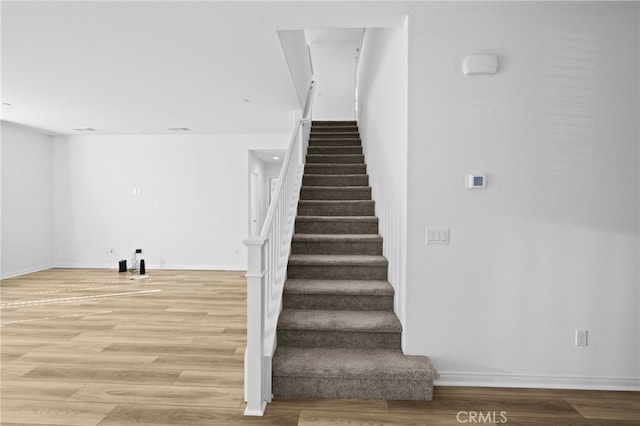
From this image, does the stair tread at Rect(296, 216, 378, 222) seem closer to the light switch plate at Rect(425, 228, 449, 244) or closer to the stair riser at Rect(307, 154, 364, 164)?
the light switch plate at Rect(425, 228, 449, 244)

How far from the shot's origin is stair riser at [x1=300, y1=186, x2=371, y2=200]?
4.36 m

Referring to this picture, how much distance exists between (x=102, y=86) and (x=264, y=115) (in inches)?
88.3

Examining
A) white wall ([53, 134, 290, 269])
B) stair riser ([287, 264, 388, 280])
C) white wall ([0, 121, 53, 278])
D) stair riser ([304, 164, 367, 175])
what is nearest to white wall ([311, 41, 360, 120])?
white wall ([53, 134, 290, 269])

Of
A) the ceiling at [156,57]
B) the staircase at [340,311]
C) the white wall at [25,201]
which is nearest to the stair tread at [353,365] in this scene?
the staircase at [340,311]

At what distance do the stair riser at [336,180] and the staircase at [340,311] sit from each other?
0.04 ft

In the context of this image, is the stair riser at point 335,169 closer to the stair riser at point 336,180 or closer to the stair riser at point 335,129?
the stair riser at point 336,180

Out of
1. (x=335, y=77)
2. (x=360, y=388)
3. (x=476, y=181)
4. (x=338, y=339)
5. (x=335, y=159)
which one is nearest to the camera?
(x=360, y=388)

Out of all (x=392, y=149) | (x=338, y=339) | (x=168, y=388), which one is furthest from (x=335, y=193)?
(x=168, y=388)

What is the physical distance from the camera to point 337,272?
10.8ft

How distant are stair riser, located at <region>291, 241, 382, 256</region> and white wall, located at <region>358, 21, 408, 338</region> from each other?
15cm

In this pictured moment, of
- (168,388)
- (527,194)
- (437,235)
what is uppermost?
(527,194)

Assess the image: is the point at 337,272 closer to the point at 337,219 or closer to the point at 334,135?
the point at 337,219

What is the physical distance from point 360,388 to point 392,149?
1.89 metres

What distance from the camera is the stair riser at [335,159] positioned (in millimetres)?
5082
